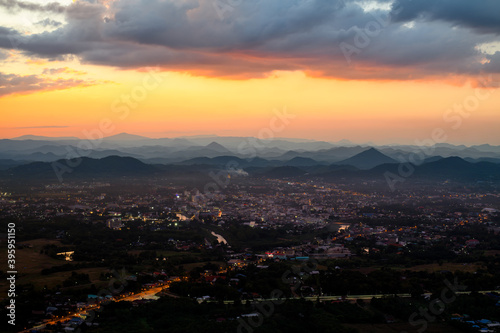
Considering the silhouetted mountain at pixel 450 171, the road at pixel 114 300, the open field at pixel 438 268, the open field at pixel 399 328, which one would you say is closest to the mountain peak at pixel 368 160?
the silhouetted mountain at pixel 450 171

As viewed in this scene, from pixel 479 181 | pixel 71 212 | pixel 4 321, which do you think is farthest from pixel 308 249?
pixel 479 181

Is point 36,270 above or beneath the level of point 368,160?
beneath

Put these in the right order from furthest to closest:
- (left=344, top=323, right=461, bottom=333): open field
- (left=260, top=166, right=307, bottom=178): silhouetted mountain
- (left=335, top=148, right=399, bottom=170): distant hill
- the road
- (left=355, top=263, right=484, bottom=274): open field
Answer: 1. (left=335, top=148, right=399, bottom=170): distant hill
2. (left=260, top=166, right=307, bottom=178): silhouetted mountain
3. (left=355, top=263, right=484, bottom=274): open field
4. the road
5. (left=344, top=323, right=461, bottom=333): open field

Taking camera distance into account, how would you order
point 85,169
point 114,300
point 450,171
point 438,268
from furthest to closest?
point 85,169 → point 450,171 → point 438,268 → point 114,300

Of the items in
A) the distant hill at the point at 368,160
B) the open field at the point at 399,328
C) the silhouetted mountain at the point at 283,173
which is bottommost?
the open field at the point at 399,328

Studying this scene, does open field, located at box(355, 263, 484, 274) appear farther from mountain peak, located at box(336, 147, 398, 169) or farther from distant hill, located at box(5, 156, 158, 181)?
mountain peak, located at box(336, 147, 398, 169)

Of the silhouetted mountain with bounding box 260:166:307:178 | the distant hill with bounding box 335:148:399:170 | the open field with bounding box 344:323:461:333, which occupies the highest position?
the distant hill with bounding box 335:148:399:170

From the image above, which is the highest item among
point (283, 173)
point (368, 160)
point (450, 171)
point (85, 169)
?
point (368, 160)

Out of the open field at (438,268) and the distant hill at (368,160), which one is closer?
the open field at (438,268)

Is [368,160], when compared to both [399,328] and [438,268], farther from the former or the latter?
[399,328]

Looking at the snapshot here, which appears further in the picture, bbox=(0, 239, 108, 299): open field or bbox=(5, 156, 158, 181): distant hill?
bbox=(5, 156, 158, 181): distant hill

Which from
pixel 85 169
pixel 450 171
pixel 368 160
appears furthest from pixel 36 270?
pixel 368 160

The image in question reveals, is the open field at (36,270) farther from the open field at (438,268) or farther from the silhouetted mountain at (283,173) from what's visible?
the silhouetted mountain at (283,173)

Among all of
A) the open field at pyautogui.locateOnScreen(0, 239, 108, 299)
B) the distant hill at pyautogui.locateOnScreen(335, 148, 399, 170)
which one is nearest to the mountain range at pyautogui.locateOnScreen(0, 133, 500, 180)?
the distant hill at pyautogui.locateOnScreen(335, 148, 399, 170)
